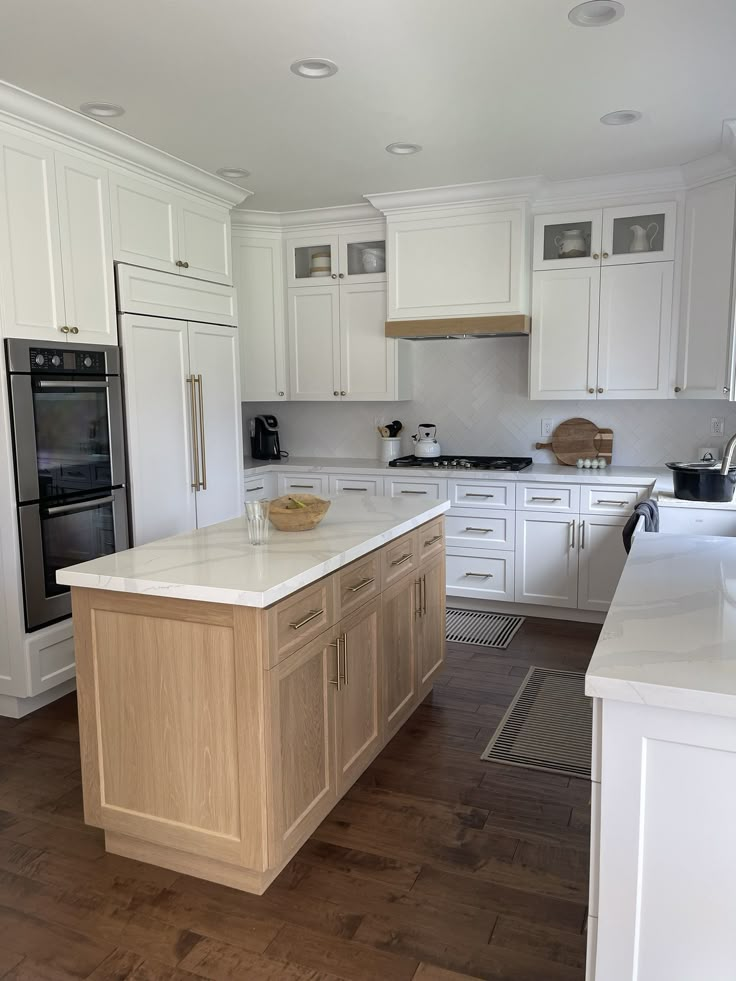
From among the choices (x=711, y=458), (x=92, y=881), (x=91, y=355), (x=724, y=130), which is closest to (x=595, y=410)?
(x=711, y=458)

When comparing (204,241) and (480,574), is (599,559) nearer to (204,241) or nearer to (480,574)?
(480,574)

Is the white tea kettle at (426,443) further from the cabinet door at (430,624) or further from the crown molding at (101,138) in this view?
the crown molding at (101,138)

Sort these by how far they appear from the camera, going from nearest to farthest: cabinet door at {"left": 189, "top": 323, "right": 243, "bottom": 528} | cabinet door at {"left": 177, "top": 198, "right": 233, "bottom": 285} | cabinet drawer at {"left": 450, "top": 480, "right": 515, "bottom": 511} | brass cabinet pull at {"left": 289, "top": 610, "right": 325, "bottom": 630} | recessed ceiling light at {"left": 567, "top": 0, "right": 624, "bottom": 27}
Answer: brass cabinet pull at {"left": 289, "top": 610, "right": 325, "bottom": 630} < recessed ceiling light at {"left": 567, "top": 0, "right": 624, "bottom": 27} < cabinet door at {"left": 177, "top": 198, "right": 233, "bottom": 285} < cabinet door at {"left": 189, "top": 323, "right": 243, "bottom": 528} < cabinet drawer at {"left": 450, "top": 480, "right": 515, "bottom": 511}

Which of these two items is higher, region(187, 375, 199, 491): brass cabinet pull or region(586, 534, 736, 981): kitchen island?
region(187, 375, 199, 491): brass cabinet pull

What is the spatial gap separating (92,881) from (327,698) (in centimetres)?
85

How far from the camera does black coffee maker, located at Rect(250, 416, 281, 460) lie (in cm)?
547

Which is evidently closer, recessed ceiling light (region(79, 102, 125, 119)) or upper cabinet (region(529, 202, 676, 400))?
recessed ceiling light (region(79, 102, 125, 119))

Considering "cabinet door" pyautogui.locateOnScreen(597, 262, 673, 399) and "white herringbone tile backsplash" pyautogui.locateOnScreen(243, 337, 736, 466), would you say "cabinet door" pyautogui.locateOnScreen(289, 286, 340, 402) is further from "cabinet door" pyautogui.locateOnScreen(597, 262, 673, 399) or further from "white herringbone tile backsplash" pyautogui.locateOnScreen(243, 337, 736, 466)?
"cabinet door" pyautogui.locateOnScreen(597, 262, 673, 399)

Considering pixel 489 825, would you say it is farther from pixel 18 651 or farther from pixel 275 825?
pixel 18 651

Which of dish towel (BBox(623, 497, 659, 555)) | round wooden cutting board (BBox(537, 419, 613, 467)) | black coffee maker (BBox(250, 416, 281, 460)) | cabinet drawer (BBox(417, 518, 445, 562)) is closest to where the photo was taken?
dish towel (BBox(623, 497, 659, 555))

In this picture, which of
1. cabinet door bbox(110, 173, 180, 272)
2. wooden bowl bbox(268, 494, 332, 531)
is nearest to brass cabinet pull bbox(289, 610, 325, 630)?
wooden bowl bbox(268, 494, 332, 531)

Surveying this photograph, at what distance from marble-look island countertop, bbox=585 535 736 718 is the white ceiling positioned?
176 centimetres

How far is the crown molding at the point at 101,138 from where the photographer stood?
3.00 metres

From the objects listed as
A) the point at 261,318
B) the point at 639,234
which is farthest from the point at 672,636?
the point at 261,318
